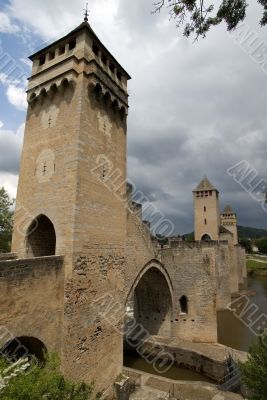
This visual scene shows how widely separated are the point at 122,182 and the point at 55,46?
18.5ft

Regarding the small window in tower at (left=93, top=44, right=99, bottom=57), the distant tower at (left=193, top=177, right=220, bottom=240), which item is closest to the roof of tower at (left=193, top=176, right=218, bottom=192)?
the distant tower at (left=193, top=177, right=220, bottom=240)

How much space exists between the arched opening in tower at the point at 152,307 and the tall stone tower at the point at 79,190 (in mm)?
5772

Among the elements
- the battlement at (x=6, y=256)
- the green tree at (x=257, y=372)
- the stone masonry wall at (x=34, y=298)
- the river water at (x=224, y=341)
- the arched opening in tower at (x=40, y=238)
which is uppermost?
the arched opening in tower at (x=40, y=238)

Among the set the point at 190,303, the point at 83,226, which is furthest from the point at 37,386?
the point at 190,303

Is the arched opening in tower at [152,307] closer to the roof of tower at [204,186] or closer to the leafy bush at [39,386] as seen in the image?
the leafy bush at [39,386]

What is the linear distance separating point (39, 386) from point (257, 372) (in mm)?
6894

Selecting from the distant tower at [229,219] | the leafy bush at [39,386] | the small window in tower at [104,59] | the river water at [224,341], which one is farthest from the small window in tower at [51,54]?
the distant tower at [229,219]

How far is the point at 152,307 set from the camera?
16.4 m

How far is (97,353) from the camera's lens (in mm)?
8625

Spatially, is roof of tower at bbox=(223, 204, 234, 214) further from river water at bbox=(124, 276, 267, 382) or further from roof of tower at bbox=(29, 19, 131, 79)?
roof of tower at bbox=(29, 19, 131, 79)

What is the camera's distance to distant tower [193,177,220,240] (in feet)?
104

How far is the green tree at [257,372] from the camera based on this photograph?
25.4ft

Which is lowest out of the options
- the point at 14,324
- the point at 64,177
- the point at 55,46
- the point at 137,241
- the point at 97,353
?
the point at 97,353

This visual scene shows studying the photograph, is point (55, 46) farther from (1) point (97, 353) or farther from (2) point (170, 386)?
(2) point (170, 386)
